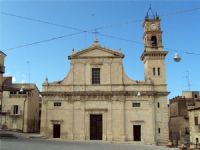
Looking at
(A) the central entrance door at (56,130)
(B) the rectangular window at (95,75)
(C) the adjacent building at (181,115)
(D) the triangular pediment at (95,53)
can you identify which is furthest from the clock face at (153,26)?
(A) the central entrance door at (56,130)

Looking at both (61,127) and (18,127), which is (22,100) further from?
(61,127)

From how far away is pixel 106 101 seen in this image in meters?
34.5

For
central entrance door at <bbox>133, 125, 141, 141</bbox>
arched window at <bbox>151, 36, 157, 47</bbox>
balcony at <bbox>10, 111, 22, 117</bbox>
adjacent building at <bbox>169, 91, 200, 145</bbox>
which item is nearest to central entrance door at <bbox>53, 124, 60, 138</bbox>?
central entrance door at <bbox>133, 125, 141, 141</bbox>

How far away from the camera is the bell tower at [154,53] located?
3572 centimetres

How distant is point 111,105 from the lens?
34375 mm

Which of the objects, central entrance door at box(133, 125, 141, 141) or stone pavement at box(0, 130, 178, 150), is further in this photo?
central entrance door at box(133, 125, 141, 141)

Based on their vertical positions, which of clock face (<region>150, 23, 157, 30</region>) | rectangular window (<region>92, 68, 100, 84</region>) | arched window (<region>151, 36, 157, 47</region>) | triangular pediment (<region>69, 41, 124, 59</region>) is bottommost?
rectangular window (<region>92, 68, 100, 84</region>)

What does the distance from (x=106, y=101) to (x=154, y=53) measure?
8.47 meters

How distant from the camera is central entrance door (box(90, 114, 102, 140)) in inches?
1344

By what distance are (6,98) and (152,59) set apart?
22073 mm

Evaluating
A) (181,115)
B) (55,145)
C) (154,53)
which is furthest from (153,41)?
(55,145)

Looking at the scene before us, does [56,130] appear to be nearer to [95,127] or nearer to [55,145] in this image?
[95,127]

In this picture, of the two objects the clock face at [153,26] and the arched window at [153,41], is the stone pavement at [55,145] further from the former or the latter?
the clock face at [153,26]

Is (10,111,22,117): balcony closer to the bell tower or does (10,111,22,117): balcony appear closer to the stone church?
the stone church
